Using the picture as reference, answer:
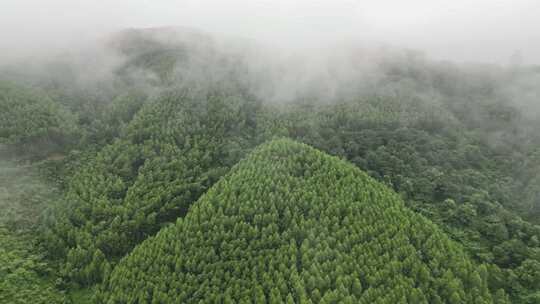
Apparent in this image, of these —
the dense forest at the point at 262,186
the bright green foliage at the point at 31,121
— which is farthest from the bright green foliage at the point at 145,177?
the bright green foliage at the point at 31,121

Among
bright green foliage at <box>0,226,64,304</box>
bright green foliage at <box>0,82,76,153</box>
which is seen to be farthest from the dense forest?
bright green foliage at <box>0,82,76,153</box>

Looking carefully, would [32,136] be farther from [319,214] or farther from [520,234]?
[520,234]

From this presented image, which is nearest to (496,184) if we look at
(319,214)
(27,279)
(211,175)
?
(319,214)

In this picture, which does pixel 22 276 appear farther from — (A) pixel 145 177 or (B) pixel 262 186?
(B) pixel 262 186

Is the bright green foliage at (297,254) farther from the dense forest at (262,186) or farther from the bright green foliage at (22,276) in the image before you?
the bright green foliage at (22,276)

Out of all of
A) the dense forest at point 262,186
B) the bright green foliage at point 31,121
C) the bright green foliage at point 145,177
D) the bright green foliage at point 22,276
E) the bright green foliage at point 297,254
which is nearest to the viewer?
the bright green foliage at point 297,254

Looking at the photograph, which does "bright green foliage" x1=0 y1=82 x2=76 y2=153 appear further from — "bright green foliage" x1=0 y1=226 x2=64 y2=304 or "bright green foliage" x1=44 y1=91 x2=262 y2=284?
"bright green foliage" x1=0 y1=226 x2=64 y2=304

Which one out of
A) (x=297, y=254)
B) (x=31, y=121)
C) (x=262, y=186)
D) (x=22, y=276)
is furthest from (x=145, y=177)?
(x=297, y=254)
